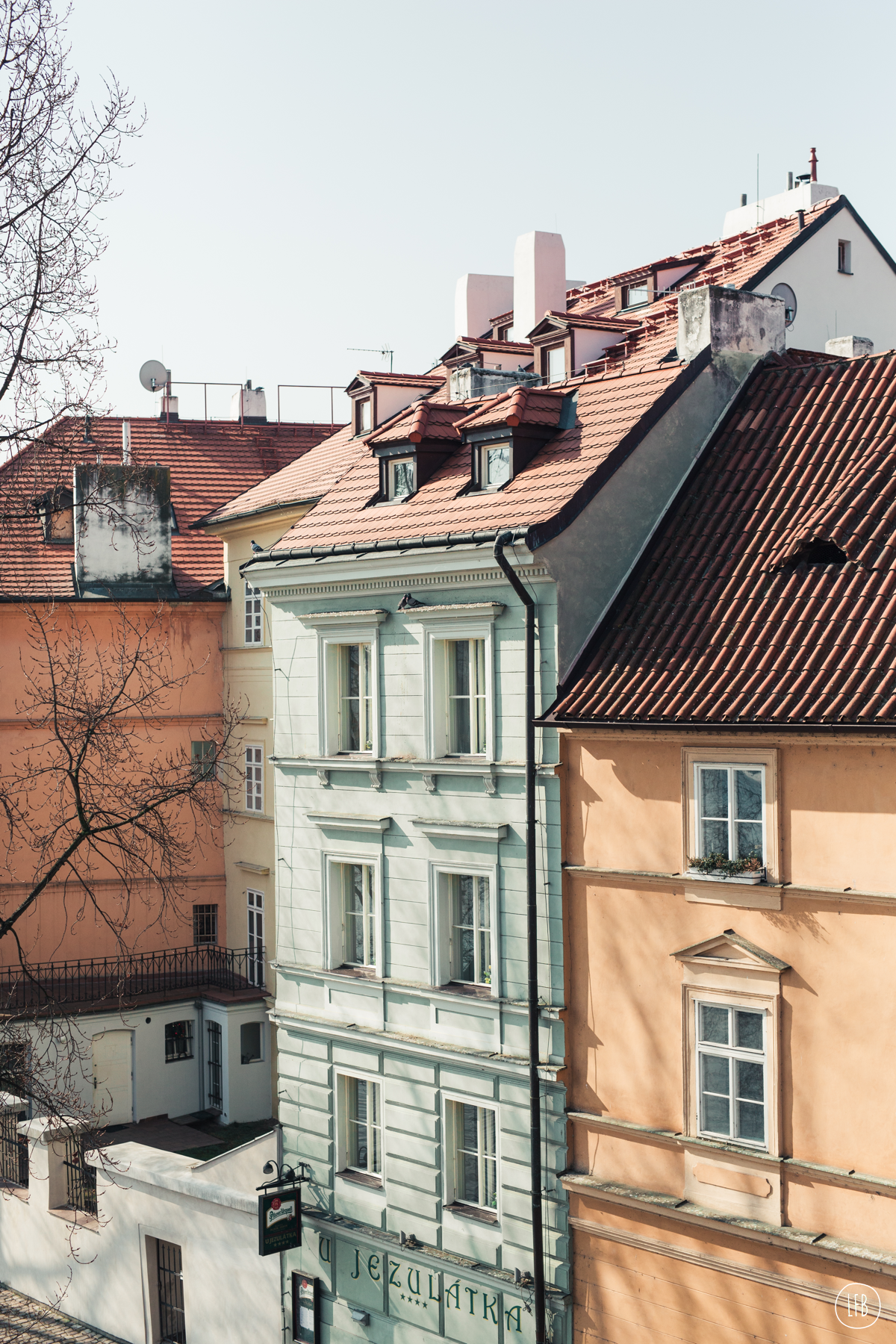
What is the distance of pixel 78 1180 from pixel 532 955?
38.3 feet

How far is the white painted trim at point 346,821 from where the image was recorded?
19344 millimetres

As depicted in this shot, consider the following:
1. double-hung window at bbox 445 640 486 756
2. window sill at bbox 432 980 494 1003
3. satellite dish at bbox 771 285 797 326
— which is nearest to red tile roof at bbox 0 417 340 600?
double-hung window at bbox 445 640 486 756

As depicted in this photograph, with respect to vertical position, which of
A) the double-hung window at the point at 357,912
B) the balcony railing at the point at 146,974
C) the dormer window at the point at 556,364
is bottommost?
the balcony railing at the point at 146,974

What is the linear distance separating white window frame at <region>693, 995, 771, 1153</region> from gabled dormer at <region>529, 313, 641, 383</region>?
1012cm

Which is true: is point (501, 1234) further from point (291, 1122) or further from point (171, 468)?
point (171, 468)

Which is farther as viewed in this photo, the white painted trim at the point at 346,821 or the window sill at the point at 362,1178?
the window sill at the point at 362,1178

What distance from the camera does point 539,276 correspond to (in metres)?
28.0

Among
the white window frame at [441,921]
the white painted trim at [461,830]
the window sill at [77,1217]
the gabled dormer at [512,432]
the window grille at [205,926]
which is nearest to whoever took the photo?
the white painted trim at [461,830]

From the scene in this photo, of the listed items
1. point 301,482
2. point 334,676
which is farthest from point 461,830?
point 301,482

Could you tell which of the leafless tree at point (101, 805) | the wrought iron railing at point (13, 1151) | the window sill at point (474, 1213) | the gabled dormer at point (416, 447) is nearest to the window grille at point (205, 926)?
the leafless tree at point (101, 805)

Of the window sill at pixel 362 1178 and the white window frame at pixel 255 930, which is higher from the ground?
the white window frame at pixel 255 930

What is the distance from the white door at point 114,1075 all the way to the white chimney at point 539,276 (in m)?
16.7

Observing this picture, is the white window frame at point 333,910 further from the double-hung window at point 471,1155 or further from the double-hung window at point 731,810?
the double-hung window at point 731,810

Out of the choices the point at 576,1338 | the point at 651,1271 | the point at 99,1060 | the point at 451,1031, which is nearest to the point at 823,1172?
the point at 651,1271
